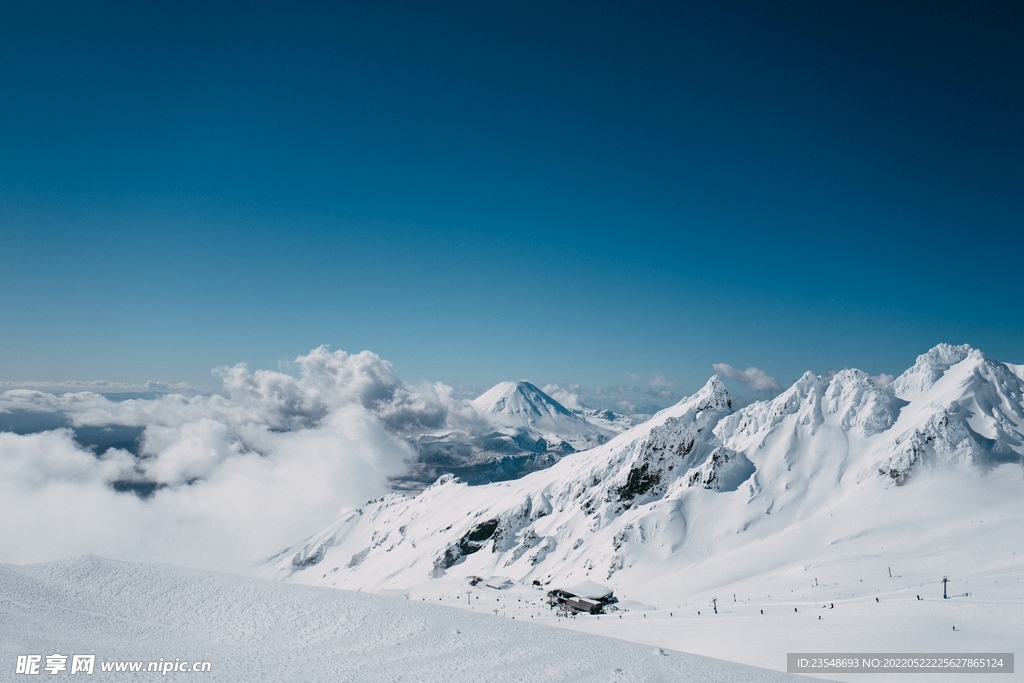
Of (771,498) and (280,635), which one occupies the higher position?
(771,498)

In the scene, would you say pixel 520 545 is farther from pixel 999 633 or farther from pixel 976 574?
pixel 999 633

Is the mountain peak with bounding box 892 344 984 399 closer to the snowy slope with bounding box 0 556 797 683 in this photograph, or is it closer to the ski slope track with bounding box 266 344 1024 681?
the ski slope track with bounding box 266 344 1024 681

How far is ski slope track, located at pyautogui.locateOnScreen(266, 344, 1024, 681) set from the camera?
3781cm

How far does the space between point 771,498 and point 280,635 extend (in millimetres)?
105824

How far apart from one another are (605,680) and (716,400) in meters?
140

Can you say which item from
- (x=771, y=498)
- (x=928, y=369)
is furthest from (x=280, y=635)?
(x=928, y=369)

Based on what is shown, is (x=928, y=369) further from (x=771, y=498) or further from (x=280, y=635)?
(x=280, y=635)

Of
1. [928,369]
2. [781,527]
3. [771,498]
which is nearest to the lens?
[781,527]

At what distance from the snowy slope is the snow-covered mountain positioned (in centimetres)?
5550

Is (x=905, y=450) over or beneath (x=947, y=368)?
beneath

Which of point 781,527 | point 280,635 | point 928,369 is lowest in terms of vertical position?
point 781,527

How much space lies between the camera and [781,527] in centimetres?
9269

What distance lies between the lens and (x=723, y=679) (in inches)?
615

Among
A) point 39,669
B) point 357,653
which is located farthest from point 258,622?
point 39,669
